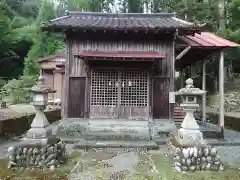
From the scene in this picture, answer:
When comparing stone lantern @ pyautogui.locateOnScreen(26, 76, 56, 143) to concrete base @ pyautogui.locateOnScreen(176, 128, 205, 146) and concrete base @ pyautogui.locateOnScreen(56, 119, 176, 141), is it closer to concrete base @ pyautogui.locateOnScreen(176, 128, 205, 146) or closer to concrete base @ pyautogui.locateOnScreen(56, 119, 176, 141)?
concrete base @ pyautogui.locateOnScreen(56, 119, 176, 141)

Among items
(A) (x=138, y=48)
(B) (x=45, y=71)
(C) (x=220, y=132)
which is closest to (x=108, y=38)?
(A) (x=138, y=48)

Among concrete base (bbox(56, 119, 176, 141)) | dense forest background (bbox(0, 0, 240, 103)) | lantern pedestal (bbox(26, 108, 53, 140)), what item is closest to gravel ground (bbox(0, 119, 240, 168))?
concrete base (bbox(56, 119, 176, 141))

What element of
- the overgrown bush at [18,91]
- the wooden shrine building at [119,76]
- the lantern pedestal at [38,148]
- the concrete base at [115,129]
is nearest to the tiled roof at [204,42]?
the wooden shrine building at [119,76]

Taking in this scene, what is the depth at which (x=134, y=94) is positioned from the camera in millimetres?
12031

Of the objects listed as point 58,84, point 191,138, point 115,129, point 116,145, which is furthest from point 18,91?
point 191,138

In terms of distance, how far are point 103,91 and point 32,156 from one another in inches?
201

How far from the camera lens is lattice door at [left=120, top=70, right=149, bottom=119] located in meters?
12.0

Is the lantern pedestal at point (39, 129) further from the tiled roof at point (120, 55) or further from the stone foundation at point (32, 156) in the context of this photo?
the tiled roof at point (120, 55)

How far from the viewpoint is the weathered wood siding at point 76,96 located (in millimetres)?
12133

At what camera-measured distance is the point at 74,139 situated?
11.4 metres

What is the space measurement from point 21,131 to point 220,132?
30.9 feet

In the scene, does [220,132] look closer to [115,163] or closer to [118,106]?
[118,106]

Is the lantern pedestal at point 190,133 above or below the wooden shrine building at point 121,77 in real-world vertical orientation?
below

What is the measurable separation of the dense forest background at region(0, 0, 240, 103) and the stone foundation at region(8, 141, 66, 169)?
14950 millimetres
